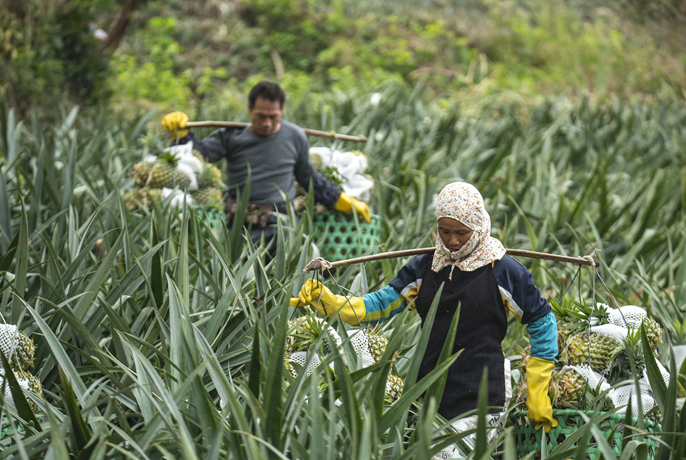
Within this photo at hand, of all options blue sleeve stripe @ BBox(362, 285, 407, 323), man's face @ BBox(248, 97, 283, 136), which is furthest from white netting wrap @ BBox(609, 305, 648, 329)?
man's face @ BBox(248, 97, 283, 136)

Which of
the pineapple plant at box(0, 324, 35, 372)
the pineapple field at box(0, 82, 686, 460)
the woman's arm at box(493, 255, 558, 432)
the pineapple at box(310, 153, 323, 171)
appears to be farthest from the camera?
the pineapple at box(310, 153, 323, 171)

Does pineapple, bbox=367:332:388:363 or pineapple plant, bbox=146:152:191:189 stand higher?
pineapple plant, bbox=146:152:191:189

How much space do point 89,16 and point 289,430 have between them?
649cm

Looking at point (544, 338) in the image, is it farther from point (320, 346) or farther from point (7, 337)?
point (7, 337)

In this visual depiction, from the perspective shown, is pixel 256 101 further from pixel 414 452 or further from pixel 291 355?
pixel 414 452

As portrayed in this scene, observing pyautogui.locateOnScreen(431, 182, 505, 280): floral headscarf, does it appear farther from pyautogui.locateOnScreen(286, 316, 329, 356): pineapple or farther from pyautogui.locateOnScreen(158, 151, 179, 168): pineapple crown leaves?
pyautogui.locateOnScreen(158, 151, 179, 168): pineapple crown leaves

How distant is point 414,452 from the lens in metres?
1.35

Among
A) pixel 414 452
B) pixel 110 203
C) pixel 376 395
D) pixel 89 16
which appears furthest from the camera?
pixel 89 16

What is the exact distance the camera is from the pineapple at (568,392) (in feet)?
5.89

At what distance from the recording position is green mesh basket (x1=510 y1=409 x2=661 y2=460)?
1.67 meters

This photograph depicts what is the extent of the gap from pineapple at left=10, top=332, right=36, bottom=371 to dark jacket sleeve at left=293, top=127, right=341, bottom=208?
1686 millimetres

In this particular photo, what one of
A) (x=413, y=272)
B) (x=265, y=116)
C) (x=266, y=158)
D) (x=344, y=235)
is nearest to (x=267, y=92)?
(x=265, y=116)

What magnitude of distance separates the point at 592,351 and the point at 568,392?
15 cm

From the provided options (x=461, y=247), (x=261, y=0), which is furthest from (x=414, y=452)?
(x=261, y=0)
